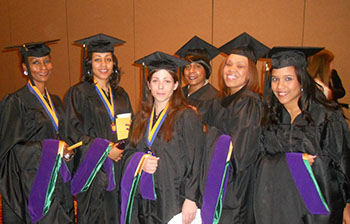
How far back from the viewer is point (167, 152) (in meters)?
2.04

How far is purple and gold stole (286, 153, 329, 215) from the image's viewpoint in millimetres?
1914

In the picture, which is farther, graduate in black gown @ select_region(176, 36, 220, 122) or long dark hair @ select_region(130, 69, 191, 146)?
graduate in black gown @ select_region(176, 36, 220, 122)

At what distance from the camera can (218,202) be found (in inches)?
80.8

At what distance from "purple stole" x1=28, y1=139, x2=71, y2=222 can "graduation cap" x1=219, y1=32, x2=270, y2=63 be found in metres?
1.92

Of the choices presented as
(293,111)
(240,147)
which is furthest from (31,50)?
(293,111)

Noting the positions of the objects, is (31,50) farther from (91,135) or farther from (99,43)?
(91,135)

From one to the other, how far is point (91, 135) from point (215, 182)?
1.37 metres

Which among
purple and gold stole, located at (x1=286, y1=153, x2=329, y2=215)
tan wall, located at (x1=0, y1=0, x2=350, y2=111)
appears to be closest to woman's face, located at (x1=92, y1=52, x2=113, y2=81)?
purple and gold stole, located at (x1=286, y1=153, x2=329, y2=215)

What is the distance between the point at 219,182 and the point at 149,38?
4773 millimetres

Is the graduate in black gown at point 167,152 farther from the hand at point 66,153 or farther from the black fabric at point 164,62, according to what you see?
the hand at point 66,153

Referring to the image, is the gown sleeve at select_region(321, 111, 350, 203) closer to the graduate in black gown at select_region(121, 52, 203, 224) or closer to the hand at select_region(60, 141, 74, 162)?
the graduate in black gown at select_region(121, 52, 203, 224)

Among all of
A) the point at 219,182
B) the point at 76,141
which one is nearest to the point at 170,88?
the point at 219,182

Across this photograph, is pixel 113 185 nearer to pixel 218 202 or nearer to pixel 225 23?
pixel 218 202

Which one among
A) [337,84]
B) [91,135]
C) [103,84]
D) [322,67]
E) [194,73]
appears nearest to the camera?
[91,135]
